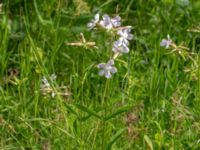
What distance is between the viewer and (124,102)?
2.48 m

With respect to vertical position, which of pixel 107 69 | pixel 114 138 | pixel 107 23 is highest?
pixel 107 23

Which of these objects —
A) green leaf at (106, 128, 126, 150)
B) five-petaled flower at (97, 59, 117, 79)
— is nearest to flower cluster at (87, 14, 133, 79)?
five-petaled flower at (97, 59, 117, 79)

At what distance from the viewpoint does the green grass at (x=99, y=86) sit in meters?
2.21

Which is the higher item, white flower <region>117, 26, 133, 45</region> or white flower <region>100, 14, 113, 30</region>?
white flower <region>100, 14, 113, 30</region>

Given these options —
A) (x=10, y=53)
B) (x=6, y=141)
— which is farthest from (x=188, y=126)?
(x=10, y=53)

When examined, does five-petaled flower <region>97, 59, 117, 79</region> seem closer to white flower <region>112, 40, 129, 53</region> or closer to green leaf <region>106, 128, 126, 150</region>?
white flower <region>112, 40, 129, 53</region>

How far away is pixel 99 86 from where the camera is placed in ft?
9.57

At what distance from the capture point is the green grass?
221cm

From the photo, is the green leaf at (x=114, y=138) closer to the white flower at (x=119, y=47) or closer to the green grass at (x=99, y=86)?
the green grass at (x=99, y=86)

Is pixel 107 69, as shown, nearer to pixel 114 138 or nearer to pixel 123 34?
pixel 123 34

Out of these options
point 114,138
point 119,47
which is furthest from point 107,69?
point 114,138

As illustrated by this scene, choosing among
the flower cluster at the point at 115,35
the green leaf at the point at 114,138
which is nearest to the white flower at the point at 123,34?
the flower cluster at the point at 115,35

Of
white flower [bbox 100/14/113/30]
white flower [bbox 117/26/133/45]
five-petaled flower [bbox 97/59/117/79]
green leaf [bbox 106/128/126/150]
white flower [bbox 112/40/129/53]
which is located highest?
white flower [bbox 100/14/113/30]

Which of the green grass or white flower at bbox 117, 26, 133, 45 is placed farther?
the green grass
